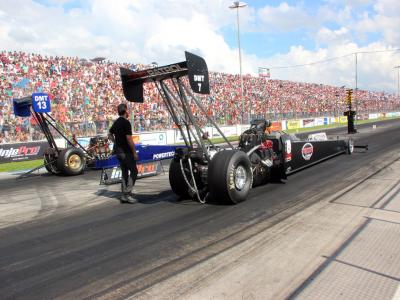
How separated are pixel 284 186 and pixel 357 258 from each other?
12.2 ft

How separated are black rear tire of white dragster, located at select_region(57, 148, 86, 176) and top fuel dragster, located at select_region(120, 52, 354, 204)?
5291mm

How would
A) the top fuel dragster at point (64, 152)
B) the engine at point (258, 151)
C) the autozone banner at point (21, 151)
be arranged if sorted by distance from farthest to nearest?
the autozone banner at point (21, 151), the top fuel dragster at point (64, 152), the engine at point (258, 151)

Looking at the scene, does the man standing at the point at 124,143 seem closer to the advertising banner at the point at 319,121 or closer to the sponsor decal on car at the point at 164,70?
the sponsor decal on car at the point at 164,70

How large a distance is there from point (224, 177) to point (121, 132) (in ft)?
6.51

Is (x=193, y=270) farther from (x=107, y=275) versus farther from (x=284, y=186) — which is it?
(x=284, y=186)

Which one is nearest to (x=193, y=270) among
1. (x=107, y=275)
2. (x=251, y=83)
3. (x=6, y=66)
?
(x=107, y=275)

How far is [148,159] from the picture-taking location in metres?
11.3

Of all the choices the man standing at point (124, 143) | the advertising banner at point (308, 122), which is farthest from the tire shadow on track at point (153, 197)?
the advertising banner at point (308, 122)

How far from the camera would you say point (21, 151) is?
651 inches

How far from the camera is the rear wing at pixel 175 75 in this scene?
18.3 ft

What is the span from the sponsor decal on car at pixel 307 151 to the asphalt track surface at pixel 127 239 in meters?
1.19

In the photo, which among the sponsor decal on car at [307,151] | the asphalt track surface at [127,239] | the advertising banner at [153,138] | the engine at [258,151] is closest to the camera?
the asphalt track surface at [127,239]

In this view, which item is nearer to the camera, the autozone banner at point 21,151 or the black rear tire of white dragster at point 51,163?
the black rear tire of white dragster at point 51,163

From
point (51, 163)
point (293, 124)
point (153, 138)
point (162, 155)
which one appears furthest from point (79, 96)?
point (293, 124)
